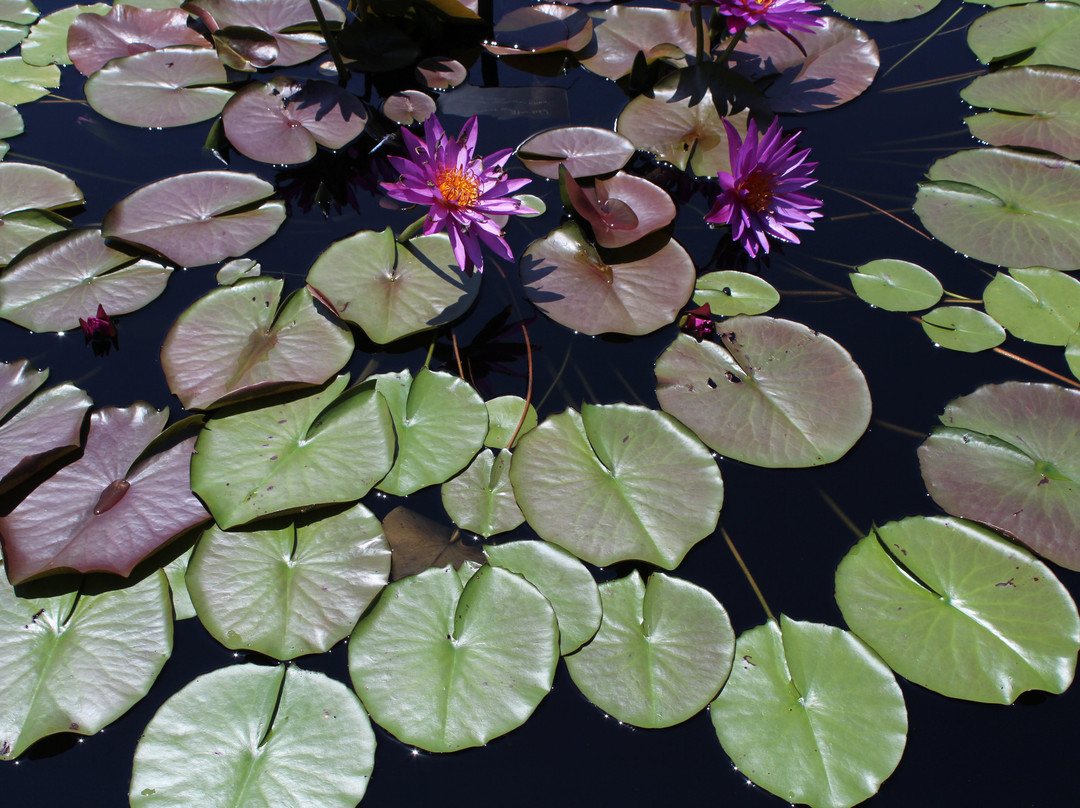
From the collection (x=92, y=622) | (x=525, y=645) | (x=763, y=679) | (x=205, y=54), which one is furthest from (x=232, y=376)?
(x=205, y=54)

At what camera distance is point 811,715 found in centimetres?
157

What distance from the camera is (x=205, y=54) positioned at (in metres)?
3.04

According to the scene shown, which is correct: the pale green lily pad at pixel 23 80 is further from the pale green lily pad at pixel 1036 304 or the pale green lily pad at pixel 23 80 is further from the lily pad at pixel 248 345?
the pale green lily pad at pixel 1036 304

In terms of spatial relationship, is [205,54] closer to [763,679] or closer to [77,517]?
[77,517]

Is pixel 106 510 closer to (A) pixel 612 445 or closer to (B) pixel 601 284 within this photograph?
(A) pixel 612 445

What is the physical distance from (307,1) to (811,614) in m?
3.26

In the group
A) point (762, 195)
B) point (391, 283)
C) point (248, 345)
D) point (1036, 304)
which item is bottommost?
point (248, 345)

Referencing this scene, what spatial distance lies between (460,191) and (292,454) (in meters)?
0.98

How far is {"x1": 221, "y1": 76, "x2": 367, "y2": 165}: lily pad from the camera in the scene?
8.90ft

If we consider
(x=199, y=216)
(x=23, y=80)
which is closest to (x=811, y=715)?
(x=199, y=216)

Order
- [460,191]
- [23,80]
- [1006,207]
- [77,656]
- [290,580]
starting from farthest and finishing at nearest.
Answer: [23,80], [1006,207], [460,191], [290,580], [77,656]

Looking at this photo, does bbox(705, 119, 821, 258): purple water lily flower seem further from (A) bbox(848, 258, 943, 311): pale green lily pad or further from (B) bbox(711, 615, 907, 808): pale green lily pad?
(B) bbox(711, 615, 907, 808): pale green lily pad

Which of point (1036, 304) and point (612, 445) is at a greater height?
point (1036, 304)

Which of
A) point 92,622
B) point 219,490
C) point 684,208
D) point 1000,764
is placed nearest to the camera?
point 1000,764
